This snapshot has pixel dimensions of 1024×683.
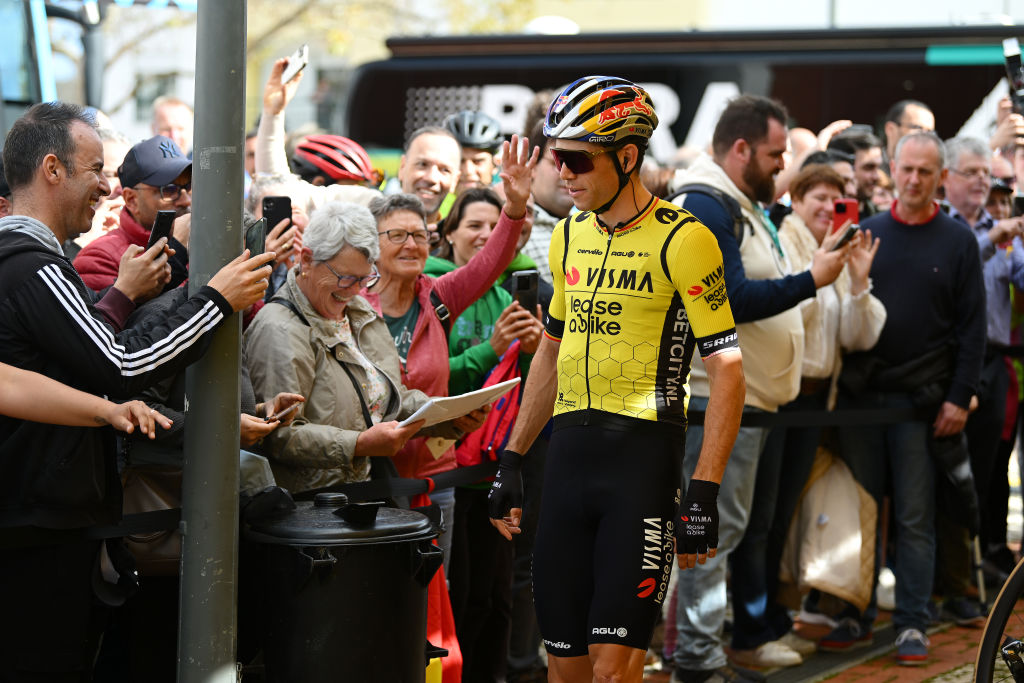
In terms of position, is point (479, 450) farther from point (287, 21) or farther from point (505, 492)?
point (287, 21)

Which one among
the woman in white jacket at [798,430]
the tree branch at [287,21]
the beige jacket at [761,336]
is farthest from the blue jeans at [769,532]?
the tree branch at [287,21]

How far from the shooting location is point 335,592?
438cm

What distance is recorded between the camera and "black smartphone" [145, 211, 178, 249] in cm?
439

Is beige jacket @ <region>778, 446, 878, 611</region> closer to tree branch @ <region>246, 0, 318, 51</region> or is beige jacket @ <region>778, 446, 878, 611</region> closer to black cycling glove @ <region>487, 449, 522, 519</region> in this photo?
black cycling glove @ <region>487, 449, 522, 519</region>

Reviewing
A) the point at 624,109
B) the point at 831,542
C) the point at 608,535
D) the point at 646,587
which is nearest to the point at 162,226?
the point at 624,109

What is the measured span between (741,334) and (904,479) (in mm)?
1540

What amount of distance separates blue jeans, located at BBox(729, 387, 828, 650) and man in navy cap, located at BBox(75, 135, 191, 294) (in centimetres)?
321

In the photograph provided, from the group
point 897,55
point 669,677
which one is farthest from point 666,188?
point 897,55

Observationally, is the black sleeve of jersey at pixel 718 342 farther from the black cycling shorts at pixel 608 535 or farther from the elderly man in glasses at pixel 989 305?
the elderly man in glasses at pixel 989 305

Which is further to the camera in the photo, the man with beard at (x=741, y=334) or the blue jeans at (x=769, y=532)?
the blue jeans at (x=769, y=532)

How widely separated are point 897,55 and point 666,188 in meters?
7.49

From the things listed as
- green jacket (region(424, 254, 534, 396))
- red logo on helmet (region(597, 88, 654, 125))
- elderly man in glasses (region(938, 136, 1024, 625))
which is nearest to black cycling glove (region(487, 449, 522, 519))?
red logo on helmet (region(597, 88, 654, 125))

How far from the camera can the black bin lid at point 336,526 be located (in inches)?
172

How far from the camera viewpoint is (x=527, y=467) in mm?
6047
